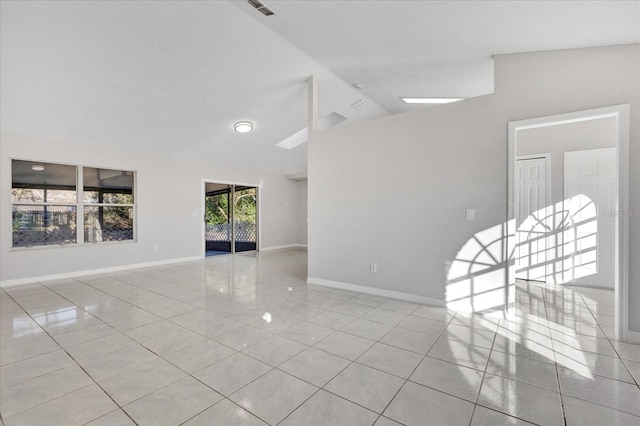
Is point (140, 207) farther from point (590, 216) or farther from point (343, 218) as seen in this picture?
point (590, 216)

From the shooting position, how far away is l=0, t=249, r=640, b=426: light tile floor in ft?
5.32

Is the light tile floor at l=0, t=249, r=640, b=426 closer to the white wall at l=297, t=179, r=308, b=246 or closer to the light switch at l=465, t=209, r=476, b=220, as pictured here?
the light switch at l=465, t=209, r=476, b=220

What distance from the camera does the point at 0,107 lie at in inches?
154

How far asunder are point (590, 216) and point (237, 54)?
5.34 metres

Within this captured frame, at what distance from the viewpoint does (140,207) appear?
5.80 m

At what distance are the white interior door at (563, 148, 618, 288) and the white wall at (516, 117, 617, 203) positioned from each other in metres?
0.08

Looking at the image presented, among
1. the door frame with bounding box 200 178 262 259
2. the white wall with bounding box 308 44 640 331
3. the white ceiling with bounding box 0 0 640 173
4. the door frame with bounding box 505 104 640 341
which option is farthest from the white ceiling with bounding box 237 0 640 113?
the door frame with bounding box 200 178 262 259

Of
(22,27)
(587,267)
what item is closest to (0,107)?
(22,27)

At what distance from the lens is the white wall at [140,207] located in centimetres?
443

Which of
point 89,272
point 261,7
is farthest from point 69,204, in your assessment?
point 261,7

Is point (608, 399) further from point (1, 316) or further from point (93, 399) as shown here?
point (1, 316)

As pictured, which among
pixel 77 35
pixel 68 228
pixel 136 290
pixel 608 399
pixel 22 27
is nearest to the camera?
pixel 608 399

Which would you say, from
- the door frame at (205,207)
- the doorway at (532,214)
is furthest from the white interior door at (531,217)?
the door frame at (205,207)

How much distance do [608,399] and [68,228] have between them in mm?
7042
